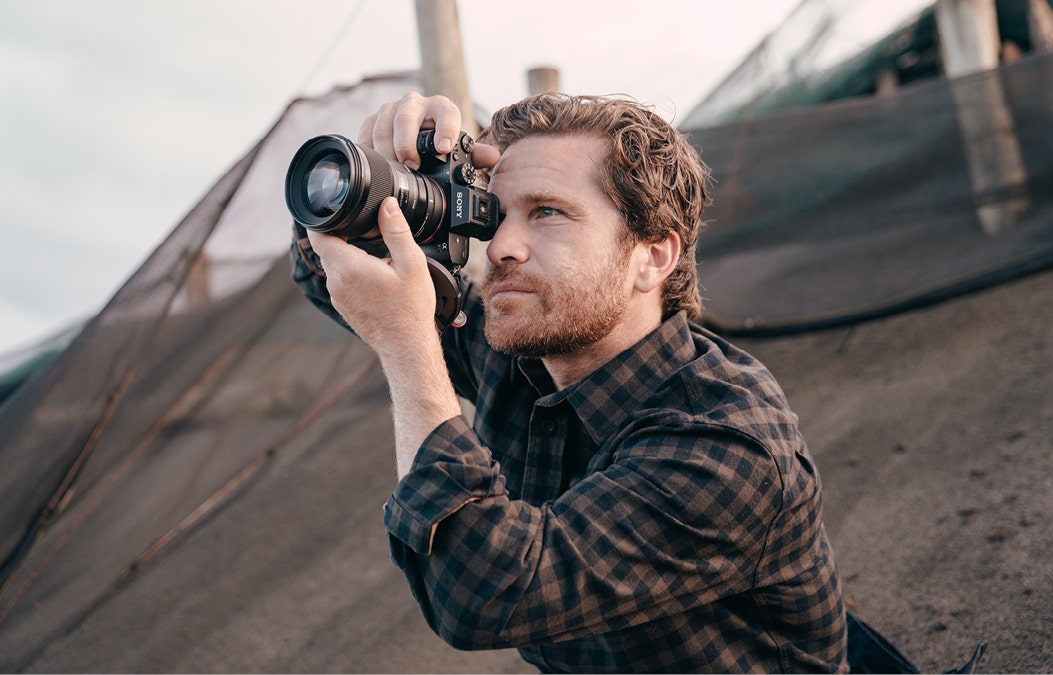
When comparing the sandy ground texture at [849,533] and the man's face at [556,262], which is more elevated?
the man's face at [556,262]

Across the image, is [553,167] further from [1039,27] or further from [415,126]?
[1039,27]

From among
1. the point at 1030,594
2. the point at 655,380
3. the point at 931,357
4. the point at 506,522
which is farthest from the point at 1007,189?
the point at 506,522

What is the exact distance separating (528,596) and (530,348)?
50 centimetres

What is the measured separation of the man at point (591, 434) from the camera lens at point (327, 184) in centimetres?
6

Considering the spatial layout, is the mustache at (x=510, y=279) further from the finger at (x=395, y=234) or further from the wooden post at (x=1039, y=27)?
the wooden post at (x=1039, y=27)

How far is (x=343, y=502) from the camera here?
115 inches

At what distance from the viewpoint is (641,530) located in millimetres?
1040

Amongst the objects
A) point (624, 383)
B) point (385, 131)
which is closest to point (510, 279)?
point (624, 383)

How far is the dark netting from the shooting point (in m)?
2.91

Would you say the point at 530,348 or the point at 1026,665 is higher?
the point at 530,348

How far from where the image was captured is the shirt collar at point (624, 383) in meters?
1.37

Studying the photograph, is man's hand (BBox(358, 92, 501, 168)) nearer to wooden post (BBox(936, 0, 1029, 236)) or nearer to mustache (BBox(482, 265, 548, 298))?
mustache (BBox(482, 265, 548, 298))

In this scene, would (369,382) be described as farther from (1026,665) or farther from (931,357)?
(1026,665)

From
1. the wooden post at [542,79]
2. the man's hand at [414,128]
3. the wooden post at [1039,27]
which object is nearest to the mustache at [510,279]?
the man's hand at [414,128]
